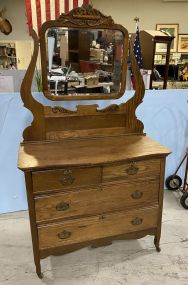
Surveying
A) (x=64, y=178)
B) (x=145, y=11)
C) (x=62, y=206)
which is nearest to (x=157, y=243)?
(x=62, y=206)

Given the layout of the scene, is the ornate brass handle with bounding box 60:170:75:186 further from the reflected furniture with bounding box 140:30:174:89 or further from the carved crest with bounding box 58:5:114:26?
the reflected furniture with bounding box 140:30:174:89

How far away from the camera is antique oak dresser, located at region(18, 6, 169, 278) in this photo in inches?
58.6

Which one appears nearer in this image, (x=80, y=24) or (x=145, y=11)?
(x=80, y=24)

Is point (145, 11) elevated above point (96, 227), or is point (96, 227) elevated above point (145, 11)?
point (145, 11)

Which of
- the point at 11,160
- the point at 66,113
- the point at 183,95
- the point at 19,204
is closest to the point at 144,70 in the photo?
the point at 183,95

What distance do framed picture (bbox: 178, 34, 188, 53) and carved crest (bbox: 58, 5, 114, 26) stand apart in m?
4.86

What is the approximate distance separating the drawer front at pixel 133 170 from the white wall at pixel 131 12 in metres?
4.84

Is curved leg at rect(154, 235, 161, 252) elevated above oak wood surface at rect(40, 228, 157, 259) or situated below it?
below

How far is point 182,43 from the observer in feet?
19.5

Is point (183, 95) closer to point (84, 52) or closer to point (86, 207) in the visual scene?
point (84, 52)

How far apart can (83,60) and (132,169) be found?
807 mm

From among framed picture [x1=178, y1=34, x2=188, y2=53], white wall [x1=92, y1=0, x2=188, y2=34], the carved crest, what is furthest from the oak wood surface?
framed picture [x1=178, y1=34, x2=188, y2=53]

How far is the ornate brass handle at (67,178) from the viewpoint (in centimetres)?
147

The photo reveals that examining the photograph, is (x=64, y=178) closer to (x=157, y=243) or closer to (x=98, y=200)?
(x=98, y=200)
